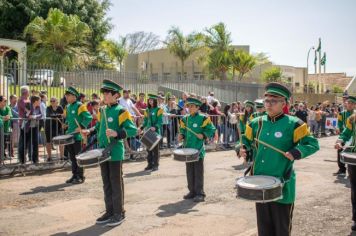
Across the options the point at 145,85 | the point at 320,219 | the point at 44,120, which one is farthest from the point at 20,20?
the point at 320,219

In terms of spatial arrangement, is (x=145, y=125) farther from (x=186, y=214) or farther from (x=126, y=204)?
(x=186, y=214)

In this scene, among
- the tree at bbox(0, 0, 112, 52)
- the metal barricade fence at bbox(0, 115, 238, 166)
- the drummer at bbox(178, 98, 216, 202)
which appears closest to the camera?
the drummer at bbox(178, 98, 216, 202)

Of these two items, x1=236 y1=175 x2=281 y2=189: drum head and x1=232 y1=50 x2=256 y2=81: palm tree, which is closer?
x1=236 y1=175 x2=281 y2=189: drum head

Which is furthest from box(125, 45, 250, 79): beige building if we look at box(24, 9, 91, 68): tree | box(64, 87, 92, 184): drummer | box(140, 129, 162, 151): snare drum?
box(140, 129, 162, 151): snare drum

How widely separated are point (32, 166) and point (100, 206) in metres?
4.33

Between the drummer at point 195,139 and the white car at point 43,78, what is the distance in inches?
273

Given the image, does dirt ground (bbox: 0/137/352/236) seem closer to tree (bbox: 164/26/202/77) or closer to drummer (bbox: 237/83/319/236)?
drummer (bbox: 237/83/319/236)

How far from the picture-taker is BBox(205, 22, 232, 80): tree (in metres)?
43.3

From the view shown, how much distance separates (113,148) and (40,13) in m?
34.2

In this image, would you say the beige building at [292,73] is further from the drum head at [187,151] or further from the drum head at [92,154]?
the drum head at [92,154]

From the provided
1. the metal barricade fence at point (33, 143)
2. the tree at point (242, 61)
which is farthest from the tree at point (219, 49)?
the metal barricade fence at point (33, 143)

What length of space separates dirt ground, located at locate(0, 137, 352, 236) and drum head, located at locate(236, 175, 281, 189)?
6.35ft

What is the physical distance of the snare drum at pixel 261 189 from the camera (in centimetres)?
475

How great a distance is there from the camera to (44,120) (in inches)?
496
